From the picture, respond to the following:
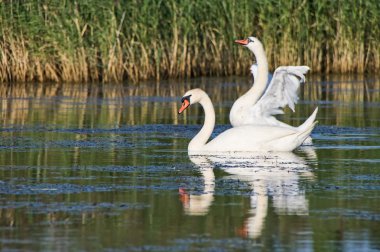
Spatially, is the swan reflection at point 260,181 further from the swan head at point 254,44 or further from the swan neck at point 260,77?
the swan head at point 254,44

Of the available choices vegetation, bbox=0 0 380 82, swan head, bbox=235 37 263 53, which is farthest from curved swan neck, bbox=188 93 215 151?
vegetation, bbox=0 0 380 82

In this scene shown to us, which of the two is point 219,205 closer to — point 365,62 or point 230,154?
point 230,154

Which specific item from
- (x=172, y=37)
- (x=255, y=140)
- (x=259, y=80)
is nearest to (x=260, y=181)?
(x=255, y=140)

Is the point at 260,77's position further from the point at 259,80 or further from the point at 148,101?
the point at 148,101

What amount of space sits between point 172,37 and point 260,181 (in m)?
14.0

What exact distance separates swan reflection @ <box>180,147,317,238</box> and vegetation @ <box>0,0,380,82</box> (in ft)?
35.5

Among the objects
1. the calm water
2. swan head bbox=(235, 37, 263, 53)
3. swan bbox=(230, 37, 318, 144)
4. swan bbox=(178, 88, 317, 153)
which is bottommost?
the calm water

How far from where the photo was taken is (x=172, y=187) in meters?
9.78

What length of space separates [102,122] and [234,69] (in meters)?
9.50

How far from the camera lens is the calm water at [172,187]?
7551mm

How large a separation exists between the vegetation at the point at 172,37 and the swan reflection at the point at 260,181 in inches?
426

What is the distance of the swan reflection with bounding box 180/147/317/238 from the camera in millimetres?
8508

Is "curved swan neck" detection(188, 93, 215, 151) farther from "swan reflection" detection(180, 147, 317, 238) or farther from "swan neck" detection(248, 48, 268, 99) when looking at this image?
"swan neck" detection(248, 48, 268, 99)

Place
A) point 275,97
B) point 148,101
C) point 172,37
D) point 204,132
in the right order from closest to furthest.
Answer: point 204,132 < point 275,97 < point 148,101 < point 172,37
